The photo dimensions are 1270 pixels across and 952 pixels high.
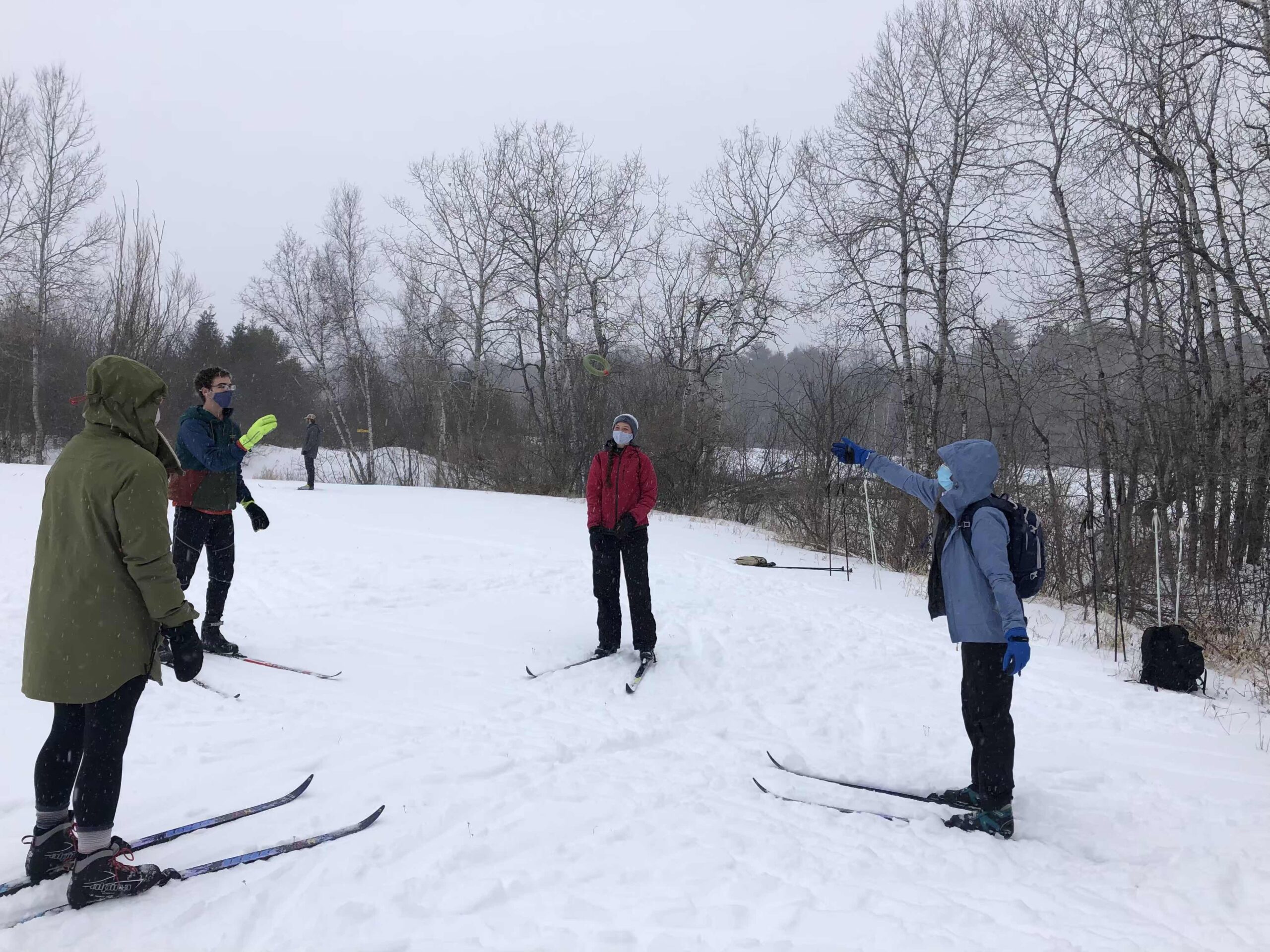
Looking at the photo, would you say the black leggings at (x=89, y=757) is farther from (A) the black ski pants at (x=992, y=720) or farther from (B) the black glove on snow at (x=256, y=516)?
(A) the black ski pants at (x=992, y=720)

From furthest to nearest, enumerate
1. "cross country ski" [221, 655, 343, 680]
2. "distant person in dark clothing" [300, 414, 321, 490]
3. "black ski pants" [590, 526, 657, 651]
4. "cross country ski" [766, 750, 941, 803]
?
1. "distant person in dark clothing" [300, 414, 321, 490]
2. "black ski pants" [590, 526, 657, 651]
3. "cross country ski" [221, 655, 343, 680]
4. "cross country ski" [766, 750, 941, 803]

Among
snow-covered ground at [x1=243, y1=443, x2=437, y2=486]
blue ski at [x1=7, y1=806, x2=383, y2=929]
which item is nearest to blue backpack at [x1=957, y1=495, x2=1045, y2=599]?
blue ski at [x1=7, y1=806, x2=383, y2=929]

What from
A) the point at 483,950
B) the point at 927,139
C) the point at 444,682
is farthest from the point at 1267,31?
the point at 483,950

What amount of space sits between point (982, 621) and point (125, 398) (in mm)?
3604

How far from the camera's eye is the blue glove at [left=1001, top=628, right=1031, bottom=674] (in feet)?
10.2

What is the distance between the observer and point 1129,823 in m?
3.41

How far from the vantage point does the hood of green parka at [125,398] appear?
2.47 m

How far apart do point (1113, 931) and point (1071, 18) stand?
17.1 metres

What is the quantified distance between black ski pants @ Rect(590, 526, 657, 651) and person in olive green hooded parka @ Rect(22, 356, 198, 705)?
11.3 ft

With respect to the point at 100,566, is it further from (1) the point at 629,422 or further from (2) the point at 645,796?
(1) the point at 629,422

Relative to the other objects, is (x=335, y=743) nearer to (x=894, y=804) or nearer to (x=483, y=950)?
(x=483, y=950)

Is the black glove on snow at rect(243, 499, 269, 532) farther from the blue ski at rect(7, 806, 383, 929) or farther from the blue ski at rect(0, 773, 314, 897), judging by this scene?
the blue ski at rect(7, 806, 383, 929)

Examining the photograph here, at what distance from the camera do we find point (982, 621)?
10.9 ft

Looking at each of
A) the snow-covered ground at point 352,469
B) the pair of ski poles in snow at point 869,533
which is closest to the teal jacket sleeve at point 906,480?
the pair of ski poles in snow at point 869,533
